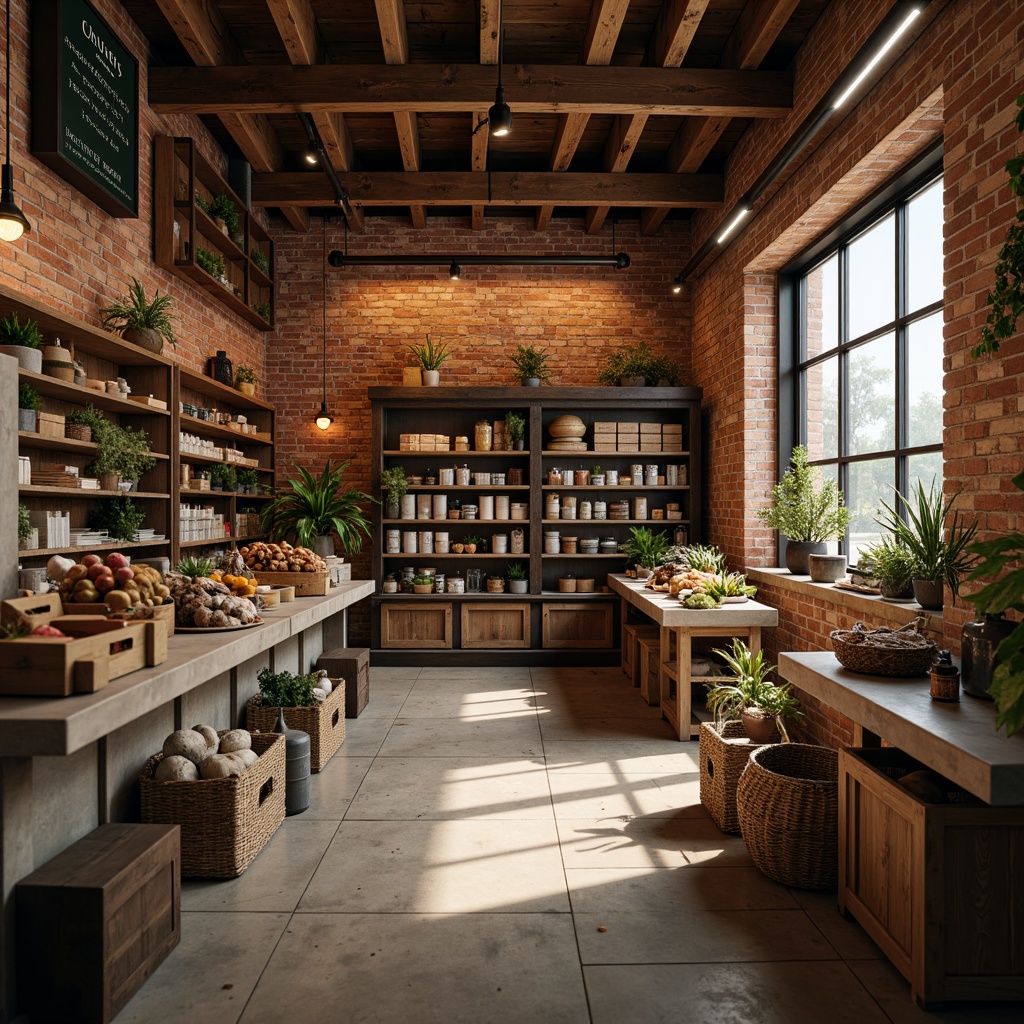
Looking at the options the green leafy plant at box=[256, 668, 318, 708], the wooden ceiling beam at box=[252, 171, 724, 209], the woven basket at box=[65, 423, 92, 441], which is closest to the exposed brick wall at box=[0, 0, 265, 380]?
the woven basket at box=[65, 423, 92, 441]

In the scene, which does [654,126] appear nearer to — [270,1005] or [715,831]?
[715,831]

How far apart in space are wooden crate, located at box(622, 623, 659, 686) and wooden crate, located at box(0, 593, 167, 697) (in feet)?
14.4

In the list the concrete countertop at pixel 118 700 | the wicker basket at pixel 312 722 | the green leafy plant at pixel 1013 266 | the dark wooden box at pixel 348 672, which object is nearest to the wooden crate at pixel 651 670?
the dark wooden box at pixel 348 672

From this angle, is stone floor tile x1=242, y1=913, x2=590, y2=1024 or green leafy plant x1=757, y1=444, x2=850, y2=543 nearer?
stone floor tile x1=242, y1=913, x2=590, y2=1024

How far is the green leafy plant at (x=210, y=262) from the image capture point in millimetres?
5562

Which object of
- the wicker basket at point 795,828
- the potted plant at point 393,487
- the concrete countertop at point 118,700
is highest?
the potted plant at point 393,487

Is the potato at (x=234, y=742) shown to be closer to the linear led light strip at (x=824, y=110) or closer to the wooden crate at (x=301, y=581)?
the wooden crate at (x=301, y=581)

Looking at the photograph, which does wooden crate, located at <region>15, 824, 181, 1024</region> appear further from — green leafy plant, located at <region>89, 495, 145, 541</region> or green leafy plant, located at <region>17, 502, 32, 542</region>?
green leafy plant, located at <region>89, 495, 145, 541</region>

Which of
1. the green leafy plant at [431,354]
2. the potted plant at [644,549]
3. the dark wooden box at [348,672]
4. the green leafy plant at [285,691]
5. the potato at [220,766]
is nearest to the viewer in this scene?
the potato at [220,766]

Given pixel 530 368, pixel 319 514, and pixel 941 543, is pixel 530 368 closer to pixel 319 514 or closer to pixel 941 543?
pixel 319 514

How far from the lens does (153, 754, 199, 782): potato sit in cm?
280

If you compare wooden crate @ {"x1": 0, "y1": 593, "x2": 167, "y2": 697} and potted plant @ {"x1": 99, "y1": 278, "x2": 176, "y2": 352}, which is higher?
potted plant @ {"x1": 99, "y1": 278, "x2": 176, "y2": 352}

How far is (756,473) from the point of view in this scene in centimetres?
587

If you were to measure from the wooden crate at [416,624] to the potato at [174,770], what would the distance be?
409cm
